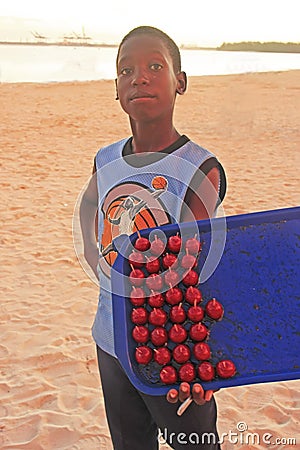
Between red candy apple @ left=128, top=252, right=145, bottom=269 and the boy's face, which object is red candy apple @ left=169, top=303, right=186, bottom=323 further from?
the boy's face

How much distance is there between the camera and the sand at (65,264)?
3299 mm

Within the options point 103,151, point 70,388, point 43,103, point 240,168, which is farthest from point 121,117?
point 103,151

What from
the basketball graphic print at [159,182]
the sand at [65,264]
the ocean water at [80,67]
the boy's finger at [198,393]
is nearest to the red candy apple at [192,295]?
the boy's finger at [198,393]

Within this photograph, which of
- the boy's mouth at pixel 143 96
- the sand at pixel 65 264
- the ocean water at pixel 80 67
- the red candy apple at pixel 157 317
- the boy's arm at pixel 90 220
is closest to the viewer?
the red candy apple at pixel 157 317

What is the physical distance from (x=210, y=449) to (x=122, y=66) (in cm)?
120

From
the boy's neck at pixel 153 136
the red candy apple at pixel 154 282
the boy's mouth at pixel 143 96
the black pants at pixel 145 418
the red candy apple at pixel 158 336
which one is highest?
the boy's mouth at pixel 143 96

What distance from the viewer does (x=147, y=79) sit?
1538 millimetres

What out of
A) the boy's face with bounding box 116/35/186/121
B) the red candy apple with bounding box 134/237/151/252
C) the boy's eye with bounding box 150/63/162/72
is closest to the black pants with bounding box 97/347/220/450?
the red candy apple with bounding box 134/237/151/252

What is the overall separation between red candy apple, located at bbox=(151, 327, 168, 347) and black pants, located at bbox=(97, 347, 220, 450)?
0.67 feet

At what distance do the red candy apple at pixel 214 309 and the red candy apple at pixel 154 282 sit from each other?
0.47ft

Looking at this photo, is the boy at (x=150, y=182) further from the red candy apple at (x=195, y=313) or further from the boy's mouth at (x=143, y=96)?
the red candy apple at (x=195, y=313)

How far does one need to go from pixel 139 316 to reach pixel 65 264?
14.8 ft

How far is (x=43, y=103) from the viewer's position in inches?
854

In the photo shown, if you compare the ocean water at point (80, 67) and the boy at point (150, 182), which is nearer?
the boy at point (150, 182)
